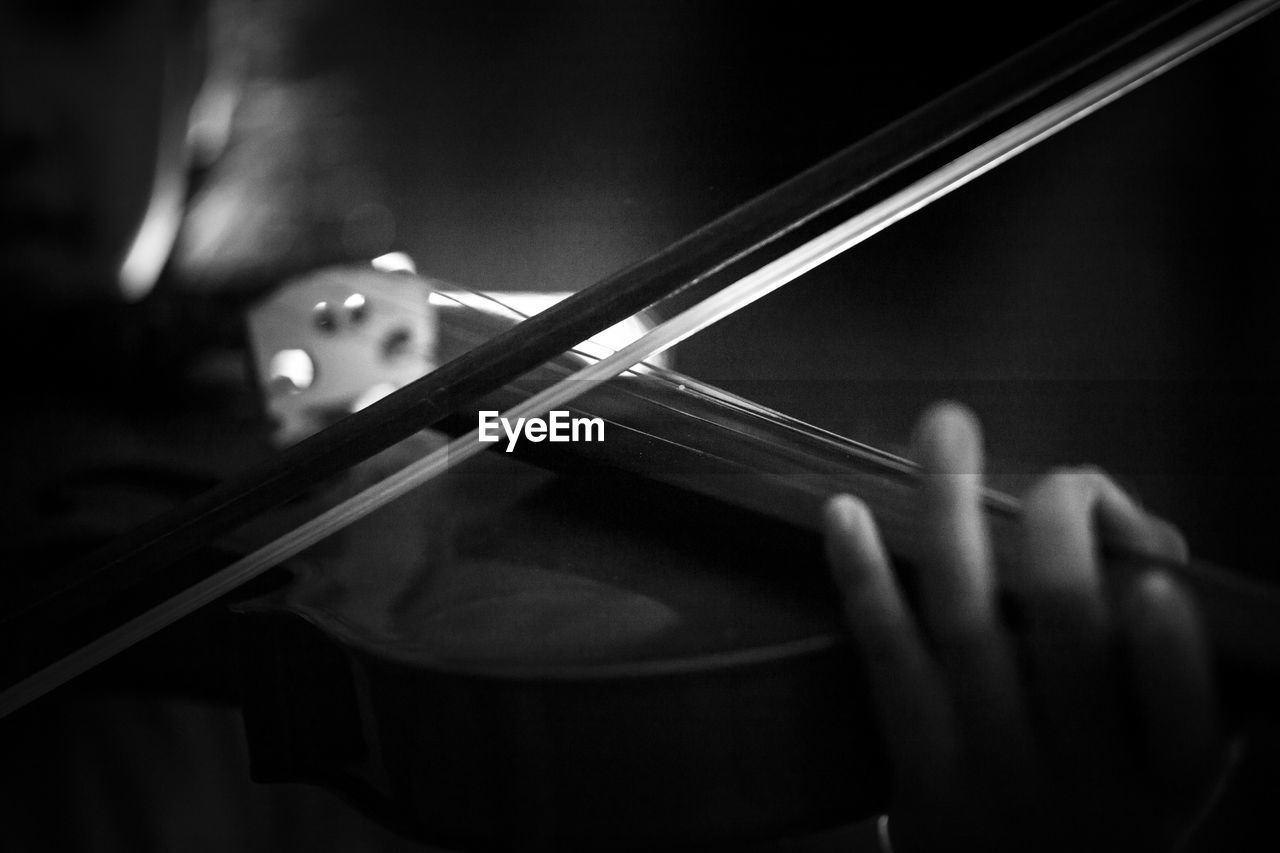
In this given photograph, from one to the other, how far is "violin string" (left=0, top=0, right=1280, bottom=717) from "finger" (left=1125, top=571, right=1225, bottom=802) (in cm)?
27

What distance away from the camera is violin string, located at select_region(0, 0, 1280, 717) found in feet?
1.89

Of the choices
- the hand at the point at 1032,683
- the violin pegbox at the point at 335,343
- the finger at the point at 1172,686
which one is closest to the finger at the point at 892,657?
the hand at the point at 1032,683

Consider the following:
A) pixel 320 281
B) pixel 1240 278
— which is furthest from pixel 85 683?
pixel 1240 278

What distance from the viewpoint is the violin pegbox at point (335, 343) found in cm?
64

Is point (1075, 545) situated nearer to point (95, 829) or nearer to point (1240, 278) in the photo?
point (1240, 278)

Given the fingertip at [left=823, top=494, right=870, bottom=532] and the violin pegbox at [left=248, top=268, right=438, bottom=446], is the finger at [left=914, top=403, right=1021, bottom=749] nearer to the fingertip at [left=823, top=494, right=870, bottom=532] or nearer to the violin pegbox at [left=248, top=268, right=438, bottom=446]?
the fingertip at [left=823, top=494, right=870, bottom=532]

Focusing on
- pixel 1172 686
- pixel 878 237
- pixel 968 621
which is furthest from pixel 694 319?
pixel 1172 686

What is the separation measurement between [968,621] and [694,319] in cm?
25

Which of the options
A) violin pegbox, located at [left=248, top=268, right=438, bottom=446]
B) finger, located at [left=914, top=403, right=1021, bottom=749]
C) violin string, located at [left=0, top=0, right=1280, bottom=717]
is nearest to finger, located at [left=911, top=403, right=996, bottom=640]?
finger, located at [left=914, top=403, right=1021, bottom=749]

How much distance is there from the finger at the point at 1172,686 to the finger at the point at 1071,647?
18 mm

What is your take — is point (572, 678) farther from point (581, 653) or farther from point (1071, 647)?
point (1071, 647)

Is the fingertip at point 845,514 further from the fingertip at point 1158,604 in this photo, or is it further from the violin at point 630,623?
the fingertip at point 1158,604

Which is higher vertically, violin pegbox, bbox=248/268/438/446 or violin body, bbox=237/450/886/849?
violin pegbox, bbox=248/268/438/446

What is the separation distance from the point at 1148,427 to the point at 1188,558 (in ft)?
0.29
